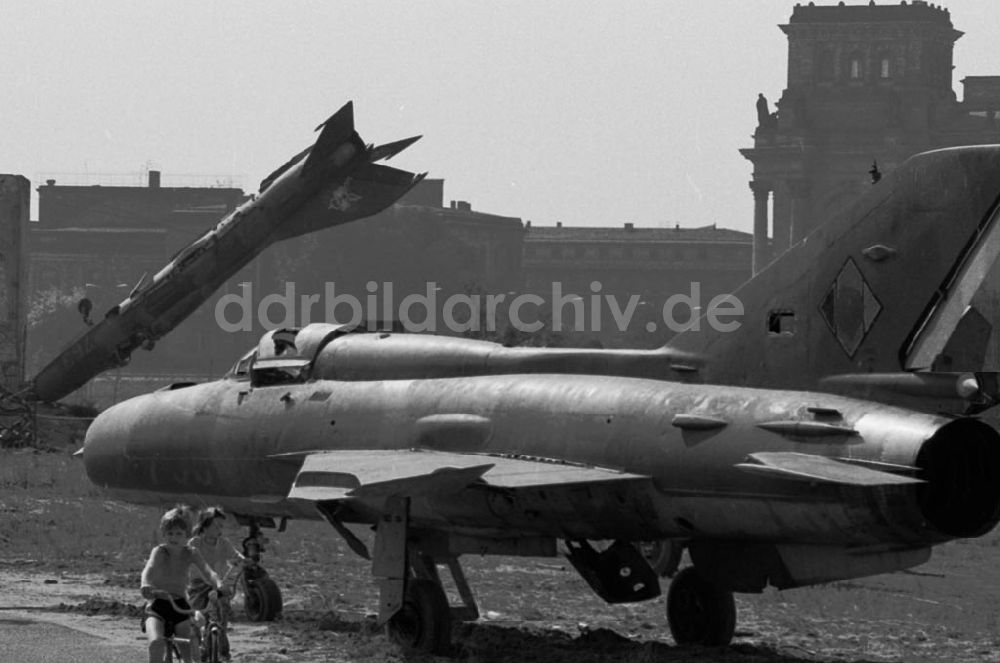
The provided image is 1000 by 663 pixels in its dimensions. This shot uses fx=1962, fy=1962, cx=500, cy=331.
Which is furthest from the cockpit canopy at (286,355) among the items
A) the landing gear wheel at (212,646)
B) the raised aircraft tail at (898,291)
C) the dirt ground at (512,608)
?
the landing gear wheel at (212,646)

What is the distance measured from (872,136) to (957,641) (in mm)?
135222

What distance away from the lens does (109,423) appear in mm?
21703

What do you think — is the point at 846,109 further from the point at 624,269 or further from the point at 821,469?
the point at 821,469

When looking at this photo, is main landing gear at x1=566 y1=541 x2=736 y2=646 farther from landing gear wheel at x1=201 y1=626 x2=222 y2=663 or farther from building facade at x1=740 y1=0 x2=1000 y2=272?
building facade at x1=740 y1=0 x2=1000 y2=272

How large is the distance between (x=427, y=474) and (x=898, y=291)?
4.29 m

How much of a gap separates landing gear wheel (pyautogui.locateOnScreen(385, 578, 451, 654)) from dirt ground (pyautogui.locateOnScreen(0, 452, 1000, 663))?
0.16 meters

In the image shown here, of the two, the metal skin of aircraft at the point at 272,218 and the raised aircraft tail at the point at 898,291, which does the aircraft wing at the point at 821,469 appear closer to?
the raised aircraft tail at the point at 898,291

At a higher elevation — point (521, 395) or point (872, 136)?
point (872, 136)

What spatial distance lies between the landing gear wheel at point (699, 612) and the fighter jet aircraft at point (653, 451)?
0.02 m

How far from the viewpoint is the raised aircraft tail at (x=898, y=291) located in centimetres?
1647

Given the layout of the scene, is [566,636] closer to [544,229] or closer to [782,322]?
[782,322]

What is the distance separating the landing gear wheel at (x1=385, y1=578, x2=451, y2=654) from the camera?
17.5m

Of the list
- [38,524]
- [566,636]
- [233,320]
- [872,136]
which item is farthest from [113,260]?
[566,636]

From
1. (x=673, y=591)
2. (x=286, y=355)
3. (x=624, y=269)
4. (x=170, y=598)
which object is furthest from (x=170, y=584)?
(x=624, y=269)
